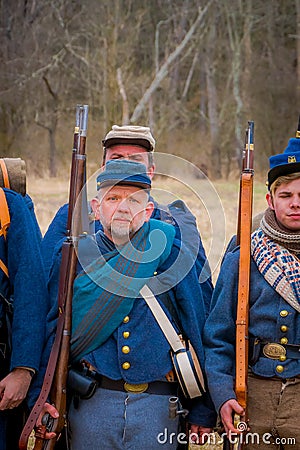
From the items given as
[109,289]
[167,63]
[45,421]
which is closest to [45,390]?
[45,421]

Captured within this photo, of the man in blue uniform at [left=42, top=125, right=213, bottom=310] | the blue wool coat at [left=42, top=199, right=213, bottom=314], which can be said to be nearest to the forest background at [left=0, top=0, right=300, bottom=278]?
the man in blue uniform at [left=42, top=125, right=213, bottom=310]

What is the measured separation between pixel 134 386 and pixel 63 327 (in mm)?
411

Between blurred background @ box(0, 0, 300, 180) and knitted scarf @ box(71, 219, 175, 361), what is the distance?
1917cm

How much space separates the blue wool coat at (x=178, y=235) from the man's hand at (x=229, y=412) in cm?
66

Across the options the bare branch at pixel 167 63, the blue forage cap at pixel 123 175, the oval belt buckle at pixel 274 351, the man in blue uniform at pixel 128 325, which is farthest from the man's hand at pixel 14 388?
the bare branch at pixel 167 63

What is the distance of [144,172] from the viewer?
11.7ft

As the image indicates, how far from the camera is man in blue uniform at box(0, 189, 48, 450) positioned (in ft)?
11.1

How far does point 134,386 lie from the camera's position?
3.38 m

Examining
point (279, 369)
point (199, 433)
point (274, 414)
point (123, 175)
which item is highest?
point (123, 175)

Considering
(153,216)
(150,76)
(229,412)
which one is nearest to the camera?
(229,412)

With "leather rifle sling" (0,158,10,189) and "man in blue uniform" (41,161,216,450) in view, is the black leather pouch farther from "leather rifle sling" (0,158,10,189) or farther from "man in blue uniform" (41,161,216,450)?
"leather rifle sling" (0,158,10,189)

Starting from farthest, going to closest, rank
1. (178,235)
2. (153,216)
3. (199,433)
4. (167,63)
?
(167,63) → (153,216) → (178,235) → (199,433)

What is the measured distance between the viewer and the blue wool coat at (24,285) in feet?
11.2

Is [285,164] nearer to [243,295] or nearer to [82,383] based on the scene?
[243,295]
